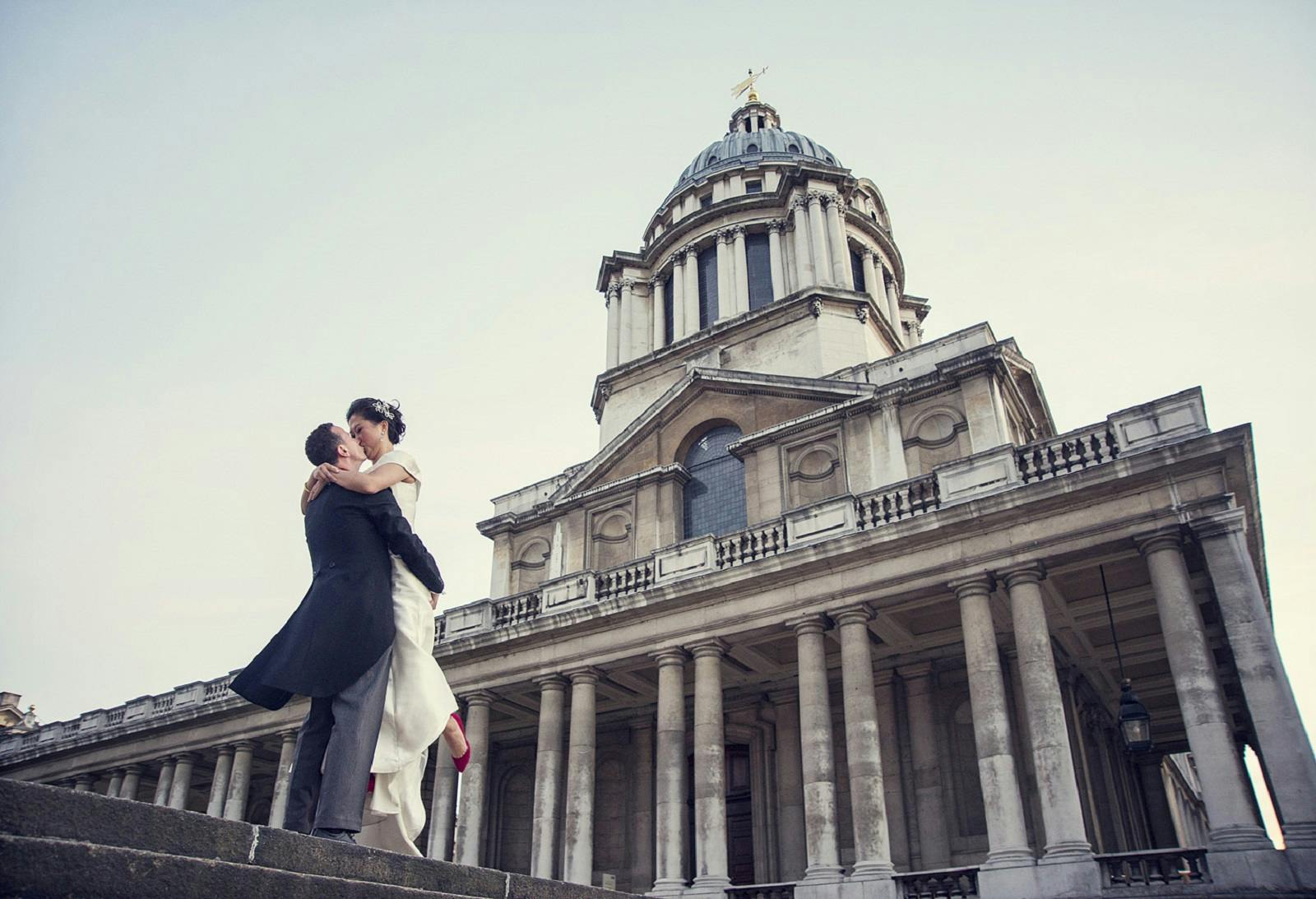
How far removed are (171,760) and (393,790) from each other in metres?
29.7

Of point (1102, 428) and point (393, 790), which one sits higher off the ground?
point (1102, 428)

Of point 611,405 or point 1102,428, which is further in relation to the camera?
point 611,405

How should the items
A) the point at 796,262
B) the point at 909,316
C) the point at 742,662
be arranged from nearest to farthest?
1. the point at 742,662
2. the point at 796,262
3. the point at 909,316

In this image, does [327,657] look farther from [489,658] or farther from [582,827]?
[489,658]

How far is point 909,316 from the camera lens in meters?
40.2

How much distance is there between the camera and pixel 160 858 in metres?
3.54

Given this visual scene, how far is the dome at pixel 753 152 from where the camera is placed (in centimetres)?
3988

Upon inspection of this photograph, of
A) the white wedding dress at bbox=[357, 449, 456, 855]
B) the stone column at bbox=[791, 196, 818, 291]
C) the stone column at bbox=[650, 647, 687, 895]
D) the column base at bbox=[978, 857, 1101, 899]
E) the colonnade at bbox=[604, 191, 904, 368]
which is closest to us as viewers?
the white wedding dress at bbox=[357, 449, 456, 855]

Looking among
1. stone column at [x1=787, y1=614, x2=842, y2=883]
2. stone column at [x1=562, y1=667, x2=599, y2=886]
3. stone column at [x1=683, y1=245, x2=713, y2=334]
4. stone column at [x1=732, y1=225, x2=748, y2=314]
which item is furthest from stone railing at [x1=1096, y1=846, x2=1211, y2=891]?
stone column at [x1=683, y1=245, x2=713, y2=334]

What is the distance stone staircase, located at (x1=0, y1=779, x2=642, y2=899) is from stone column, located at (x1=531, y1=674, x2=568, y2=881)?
1707 centimetres

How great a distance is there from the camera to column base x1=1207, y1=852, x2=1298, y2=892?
13.0 metres

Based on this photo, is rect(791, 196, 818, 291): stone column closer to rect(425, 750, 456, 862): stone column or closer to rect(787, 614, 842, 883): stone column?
rect(787, 614, 842, 883): stone column

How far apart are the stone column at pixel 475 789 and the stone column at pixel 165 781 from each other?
12201 millimetres

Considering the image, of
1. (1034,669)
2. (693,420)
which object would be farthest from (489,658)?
(1034,669)
